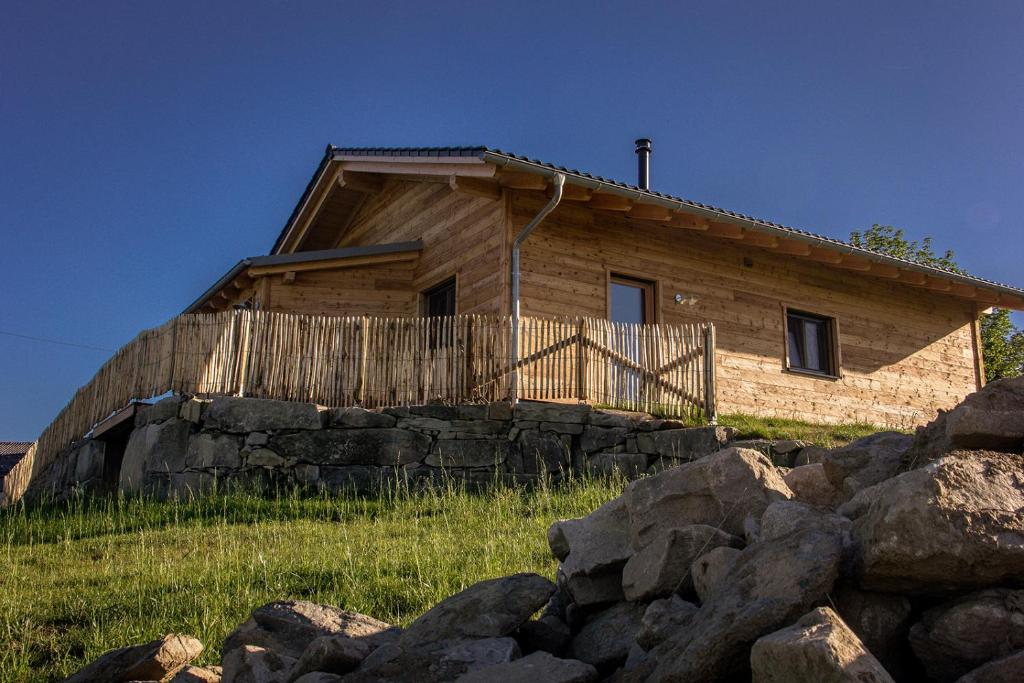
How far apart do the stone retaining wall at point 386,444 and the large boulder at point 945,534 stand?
7984 millimetres

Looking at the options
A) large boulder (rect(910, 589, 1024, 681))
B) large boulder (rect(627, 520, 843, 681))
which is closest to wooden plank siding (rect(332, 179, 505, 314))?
large boulder (rect(627, 520, 843, 681))

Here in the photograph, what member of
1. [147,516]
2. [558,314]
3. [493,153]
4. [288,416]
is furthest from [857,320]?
[147,516]

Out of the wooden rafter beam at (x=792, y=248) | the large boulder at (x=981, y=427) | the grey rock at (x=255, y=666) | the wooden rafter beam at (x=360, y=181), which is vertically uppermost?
the wooden rafter beam at (x=360, y=181)

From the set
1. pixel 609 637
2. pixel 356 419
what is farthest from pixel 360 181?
pixel 609 637

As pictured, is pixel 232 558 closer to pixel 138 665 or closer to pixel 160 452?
pixel 138 665

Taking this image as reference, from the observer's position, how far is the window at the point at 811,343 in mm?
15664

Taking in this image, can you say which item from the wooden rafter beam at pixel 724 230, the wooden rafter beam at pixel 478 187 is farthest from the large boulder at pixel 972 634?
the wooden rafter beam at pixel 724 230

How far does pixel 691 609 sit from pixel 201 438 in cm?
878

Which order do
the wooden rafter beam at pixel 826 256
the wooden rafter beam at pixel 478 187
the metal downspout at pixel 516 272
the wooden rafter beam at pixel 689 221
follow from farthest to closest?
1. the wooden rafter beam at pixel 826 256
2. the wooden rafter beam at pixel 689 221
3. the wooden rafter beam at pixel 478 187
4. the metal downspout at pixel 516 272

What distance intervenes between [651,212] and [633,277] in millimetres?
1214

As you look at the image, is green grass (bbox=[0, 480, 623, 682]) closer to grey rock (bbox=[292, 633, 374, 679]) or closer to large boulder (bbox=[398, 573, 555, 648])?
large boulder (bbox=[398, 573, 555, 648])

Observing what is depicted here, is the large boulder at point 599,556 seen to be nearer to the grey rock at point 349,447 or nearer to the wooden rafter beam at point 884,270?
the grey rock at point 349,447

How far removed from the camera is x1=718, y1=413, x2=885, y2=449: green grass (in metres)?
11.7

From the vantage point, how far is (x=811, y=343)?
1600 centimetres
